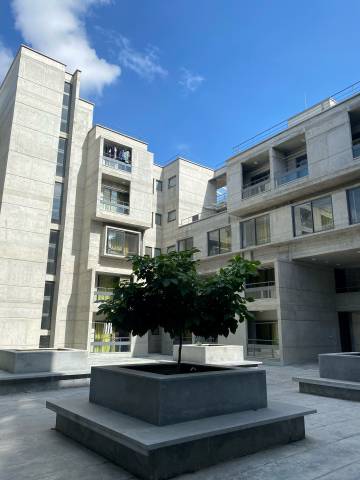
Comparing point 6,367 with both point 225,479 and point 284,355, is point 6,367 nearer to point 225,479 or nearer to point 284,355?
point 225,479

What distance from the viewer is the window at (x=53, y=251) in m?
24.8

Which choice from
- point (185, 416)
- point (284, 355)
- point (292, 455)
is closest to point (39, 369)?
point (185, 416)

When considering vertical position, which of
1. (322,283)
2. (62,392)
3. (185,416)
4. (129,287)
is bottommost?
(62,392)

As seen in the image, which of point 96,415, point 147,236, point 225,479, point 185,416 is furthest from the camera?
point 147,236

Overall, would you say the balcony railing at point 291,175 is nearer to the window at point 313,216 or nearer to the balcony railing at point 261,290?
the window at point 313,216

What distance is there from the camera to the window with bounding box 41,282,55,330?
936 inches

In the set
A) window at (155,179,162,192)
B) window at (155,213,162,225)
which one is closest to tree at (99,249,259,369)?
window at (155,213,162,225)

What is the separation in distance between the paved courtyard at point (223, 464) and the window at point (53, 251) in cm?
1755

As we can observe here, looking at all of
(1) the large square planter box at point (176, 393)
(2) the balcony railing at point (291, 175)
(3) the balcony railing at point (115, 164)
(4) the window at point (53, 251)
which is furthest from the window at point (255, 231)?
(1) the large square planter box at point (176, 393)

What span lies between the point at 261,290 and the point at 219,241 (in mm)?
5855

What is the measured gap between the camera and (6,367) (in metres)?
13.3

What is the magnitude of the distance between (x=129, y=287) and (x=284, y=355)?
1665 cm

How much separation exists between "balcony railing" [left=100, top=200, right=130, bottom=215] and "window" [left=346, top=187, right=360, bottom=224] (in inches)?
607

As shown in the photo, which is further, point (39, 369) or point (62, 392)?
point (39, 369)
